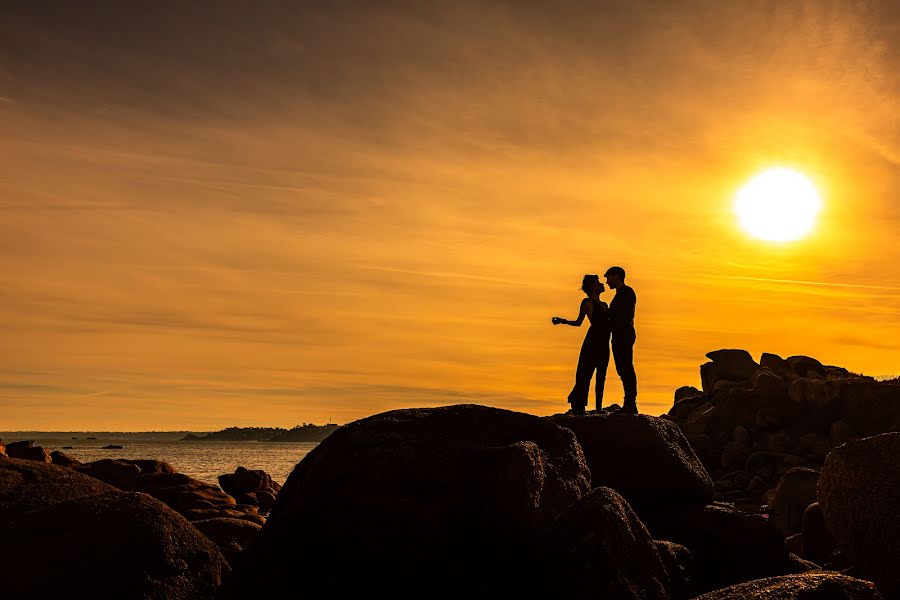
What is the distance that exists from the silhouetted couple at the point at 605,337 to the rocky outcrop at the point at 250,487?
21436mm

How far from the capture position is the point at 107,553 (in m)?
8.69

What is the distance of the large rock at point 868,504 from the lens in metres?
8.66

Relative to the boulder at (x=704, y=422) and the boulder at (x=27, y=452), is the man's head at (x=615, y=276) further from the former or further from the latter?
the boulder at (x=704, y=422)

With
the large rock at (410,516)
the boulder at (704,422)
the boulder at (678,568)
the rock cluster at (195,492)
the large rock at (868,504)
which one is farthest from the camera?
the boulder at (704,422)

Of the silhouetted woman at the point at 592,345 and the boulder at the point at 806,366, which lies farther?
the boulder at the point at 806,366

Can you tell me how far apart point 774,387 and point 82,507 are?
38.7 meters

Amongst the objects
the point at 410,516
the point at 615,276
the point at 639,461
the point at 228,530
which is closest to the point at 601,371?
the point at 615,276

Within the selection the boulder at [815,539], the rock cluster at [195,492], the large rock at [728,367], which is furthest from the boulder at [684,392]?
the boulder at [815,539]

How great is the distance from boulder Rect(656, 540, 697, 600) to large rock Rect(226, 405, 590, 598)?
104 cm

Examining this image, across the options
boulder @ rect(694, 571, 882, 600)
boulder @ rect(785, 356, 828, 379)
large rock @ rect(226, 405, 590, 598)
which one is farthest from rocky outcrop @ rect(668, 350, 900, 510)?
large rock @ rect(226, 405, 590, 598)

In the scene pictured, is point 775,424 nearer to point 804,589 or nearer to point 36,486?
point 36,486

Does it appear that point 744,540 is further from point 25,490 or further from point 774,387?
point 774,387

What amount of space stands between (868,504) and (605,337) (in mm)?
5753

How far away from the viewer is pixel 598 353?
14.4 m
